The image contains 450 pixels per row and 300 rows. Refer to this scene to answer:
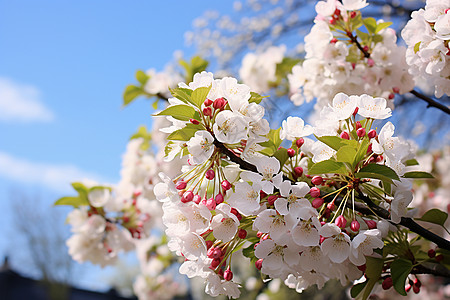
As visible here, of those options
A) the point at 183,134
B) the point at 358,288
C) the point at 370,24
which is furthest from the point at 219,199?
the point at 370,24

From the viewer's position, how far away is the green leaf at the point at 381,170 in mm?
722

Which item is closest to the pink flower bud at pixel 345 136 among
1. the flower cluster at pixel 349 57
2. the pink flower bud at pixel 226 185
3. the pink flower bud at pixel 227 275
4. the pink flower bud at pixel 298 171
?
the pink flower bud at pixel 298 171

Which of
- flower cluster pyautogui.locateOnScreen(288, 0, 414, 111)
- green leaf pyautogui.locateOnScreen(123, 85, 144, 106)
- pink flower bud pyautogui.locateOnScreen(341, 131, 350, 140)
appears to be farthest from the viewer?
green leaf pyautogui.locateOnScreen(123, 85, 144, 106)

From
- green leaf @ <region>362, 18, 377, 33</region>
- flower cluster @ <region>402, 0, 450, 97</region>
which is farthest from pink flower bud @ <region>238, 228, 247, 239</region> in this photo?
green leaf @ <region>362, 18, 377, 33</region>

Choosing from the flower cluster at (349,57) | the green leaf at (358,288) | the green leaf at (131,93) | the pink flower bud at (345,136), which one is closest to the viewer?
the pink flower bud at (345,136)

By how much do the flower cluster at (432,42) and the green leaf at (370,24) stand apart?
24 cm

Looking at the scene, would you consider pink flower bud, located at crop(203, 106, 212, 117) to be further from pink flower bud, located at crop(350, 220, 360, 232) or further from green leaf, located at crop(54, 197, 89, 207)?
green leaf, located at crop(54, 197, 89, 207)

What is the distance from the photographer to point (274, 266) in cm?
79

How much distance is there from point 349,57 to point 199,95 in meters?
0.69

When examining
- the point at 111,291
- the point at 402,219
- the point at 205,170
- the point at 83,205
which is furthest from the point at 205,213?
the point at 111,291

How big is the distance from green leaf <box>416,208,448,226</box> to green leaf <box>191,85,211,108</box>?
613 millimetres

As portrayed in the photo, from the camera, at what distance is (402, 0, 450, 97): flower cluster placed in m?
0.91

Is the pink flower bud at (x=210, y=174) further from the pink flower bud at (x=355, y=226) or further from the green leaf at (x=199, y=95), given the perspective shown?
the pink flower bud at (x=355, y=226)

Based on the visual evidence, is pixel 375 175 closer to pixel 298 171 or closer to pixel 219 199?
pixel 298 171
